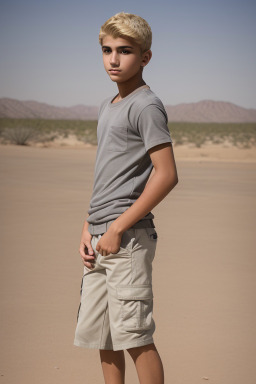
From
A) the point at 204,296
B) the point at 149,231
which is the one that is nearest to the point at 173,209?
the point at 204,296

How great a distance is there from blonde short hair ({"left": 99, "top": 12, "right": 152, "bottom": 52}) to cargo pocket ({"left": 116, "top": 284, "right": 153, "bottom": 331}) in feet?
3.07

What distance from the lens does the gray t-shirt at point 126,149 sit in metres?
2.20

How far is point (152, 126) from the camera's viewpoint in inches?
86.0

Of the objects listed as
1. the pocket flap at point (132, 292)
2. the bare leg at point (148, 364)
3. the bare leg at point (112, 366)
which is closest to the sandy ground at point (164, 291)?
the bare leg at point (112, 366)

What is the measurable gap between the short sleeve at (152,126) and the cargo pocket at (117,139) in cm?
9

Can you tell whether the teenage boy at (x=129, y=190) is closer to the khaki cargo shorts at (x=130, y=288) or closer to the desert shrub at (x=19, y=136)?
the khaki cargo shorts at (x=130, y=288)

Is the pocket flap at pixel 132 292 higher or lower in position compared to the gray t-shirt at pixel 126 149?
lower

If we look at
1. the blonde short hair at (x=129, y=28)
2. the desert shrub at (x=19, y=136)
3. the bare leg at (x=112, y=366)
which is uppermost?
the desert shrub at (x=19, y=136)

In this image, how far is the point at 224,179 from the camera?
51.3 ft

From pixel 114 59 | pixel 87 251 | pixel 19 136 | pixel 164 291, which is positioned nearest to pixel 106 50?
pixel 114 59

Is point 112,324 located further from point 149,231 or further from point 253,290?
point 253,290

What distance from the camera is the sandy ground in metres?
3.62

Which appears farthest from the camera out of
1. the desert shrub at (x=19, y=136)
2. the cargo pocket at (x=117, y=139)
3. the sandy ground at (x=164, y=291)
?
the desert shrub at (x=19, y=136)

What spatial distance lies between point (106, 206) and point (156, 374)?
2.22 feet
